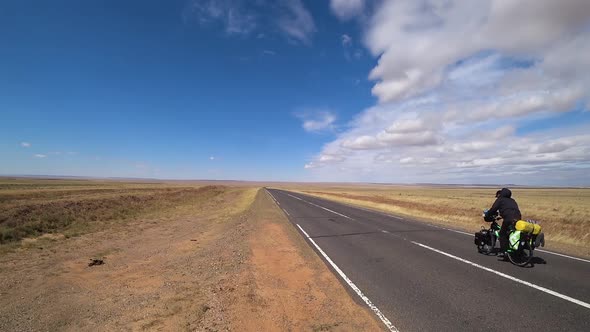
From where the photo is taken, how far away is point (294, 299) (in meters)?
6.01

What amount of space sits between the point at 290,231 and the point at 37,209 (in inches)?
674

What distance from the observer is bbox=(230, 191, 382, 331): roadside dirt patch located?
16.0ft

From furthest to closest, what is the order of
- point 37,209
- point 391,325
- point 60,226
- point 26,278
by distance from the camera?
point 37,209, point 60,226, point 26,278, point 391,325

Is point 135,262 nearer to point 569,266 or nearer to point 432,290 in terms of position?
point 432,290

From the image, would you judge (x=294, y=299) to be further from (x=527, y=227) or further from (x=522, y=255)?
(x=522, y=255)

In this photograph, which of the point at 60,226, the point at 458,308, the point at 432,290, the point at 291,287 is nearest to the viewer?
the point at 458,308

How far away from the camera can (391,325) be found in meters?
4.71

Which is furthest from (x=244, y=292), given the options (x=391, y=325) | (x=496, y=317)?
(x=496, y=317)

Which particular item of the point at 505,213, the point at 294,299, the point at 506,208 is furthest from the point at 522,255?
the point at 294,299

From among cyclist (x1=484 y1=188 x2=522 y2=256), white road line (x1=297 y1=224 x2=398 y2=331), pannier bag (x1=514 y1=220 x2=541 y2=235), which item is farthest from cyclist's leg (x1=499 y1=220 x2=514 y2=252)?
white road line (x1=297 y1=224 x2=398 y2=331)

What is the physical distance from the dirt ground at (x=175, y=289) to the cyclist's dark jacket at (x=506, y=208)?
512cm

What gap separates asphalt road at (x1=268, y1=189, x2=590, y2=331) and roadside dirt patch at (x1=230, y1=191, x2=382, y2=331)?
0.35 meters

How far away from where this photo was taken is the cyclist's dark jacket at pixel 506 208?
8.40m

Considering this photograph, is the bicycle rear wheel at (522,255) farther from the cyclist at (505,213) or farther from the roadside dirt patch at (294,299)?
the roadside dirt patch at (294,299)
